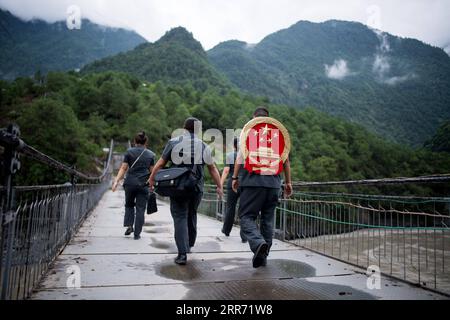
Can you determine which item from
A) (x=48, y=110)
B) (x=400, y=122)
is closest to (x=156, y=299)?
(x=48, y=110)

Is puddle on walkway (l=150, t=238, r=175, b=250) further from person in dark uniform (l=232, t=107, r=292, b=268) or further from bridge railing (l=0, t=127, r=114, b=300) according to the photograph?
person in dark uniform (l=232, t=107, r=292, b=268)

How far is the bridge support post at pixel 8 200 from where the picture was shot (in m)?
2.00

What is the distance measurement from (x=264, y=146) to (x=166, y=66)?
416ft

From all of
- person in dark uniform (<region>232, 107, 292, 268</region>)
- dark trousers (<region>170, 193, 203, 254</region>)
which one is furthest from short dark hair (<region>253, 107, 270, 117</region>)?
dark trousers (<region>170, 193, 203, 254</region>)

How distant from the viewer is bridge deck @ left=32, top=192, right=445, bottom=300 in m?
2.82

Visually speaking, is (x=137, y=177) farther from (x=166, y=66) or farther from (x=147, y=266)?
(x=166, y=66)

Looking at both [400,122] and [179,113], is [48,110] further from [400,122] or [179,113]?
[400,122]

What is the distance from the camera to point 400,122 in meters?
119

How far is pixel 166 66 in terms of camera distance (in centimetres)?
12288

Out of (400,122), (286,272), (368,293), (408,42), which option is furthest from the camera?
(408,42)

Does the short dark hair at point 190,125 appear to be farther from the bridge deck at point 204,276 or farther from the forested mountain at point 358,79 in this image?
the forested mountain at point 358,79

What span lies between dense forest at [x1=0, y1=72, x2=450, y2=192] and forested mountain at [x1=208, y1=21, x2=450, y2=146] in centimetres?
4041

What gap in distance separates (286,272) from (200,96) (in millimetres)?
99080

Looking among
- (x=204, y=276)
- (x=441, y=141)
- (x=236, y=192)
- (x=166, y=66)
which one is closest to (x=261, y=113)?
(x=236, y=192)
